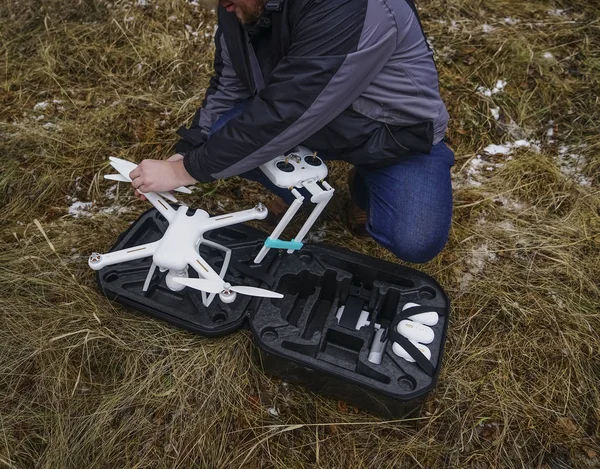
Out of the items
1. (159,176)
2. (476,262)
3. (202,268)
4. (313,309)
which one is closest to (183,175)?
(159,176)

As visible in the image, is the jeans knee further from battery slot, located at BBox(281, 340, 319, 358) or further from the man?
battery slot, located at BBox(281, 340, 319, 358)

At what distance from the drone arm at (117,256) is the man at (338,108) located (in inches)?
9.6

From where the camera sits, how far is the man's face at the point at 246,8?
1676mm

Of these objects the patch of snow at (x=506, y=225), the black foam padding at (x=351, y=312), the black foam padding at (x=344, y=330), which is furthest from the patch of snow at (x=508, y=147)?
the black foam padding at (x=351, y=312)

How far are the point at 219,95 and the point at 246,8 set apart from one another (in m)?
0.64

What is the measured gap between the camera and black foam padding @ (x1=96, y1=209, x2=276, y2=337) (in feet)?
6.58

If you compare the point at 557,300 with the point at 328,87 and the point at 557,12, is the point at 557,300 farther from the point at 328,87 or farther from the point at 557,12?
the point at 557,12

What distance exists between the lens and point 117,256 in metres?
1.88

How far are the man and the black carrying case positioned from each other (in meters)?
0.19

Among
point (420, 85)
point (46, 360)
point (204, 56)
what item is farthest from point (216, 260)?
point (204, 56)

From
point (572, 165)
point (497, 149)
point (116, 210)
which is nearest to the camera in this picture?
point (116, 210)

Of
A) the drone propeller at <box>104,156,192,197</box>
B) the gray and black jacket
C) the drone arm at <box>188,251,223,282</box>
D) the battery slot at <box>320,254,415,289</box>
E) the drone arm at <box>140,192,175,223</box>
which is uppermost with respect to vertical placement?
the gray and black jacket

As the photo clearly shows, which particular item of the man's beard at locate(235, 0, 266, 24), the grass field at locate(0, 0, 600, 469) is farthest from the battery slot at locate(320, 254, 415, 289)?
the man's beard at locate(235, 0, 266, 24)

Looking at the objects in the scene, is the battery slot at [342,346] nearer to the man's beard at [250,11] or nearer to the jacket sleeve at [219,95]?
the jacket sleeve at [219,95]
